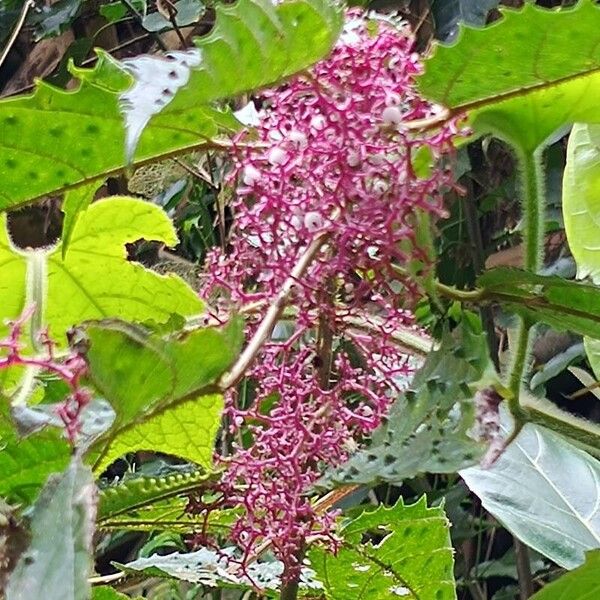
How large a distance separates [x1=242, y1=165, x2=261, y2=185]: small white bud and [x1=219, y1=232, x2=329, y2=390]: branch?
1.4 inches

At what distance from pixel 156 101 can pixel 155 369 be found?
7 centimetres

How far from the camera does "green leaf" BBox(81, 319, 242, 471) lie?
230mm

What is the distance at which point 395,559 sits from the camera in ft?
1.37

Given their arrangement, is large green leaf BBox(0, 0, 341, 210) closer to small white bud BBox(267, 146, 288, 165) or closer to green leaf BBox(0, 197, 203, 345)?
small white bud BBox(267, 146, 288, 165)

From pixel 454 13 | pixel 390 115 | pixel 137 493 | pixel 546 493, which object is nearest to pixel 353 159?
pixel 390 115

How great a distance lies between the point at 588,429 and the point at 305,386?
0.34 feet

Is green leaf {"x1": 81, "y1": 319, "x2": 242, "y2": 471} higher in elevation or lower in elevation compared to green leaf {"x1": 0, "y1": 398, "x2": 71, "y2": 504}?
higher

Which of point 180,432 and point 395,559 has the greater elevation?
point 180,432

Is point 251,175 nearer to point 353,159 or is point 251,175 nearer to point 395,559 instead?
point 353,159

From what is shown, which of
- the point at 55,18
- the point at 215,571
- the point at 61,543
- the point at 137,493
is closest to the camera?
the point at 61,543

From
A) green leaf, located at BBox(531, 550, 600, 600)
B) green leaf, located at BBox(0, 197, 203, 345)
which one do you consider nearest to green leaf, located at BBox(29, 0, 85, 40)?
green leaf, located at BBox(0, 197, 203, 345)

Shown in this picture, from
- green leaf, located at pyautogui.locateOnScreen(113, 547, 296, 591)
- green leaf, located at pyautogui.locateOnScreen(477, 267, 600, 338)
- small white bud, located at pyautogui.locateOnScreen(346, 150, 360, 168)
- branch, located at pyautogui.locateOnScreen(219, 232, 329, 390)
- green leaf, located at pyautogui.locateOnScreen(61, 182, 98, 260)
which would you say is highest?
small white bud, located at pyautogui.locateOnScreen(346, 150, 360, 168)

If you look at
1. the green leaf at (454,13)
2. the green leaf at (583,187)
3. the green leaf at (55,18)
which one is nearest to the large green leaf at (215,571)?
the green leaf at (583,187)

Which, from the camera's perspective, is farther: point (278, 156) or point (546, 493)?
point (546, 493)
